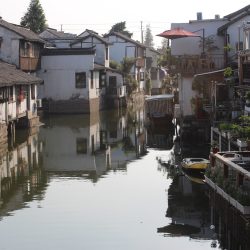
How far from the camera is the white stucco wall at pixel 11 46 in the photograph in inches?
2074

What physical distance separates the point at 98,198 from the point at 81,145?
52.0 ft

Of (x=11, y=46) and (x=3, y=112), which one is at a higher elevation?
(x=11, y=46)

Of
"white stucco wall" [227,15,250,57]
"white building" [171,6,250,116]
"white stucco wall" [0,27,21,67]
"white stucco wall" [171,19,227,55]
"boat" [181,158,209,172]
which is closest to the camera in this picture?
"boat" [181,158,209,172]

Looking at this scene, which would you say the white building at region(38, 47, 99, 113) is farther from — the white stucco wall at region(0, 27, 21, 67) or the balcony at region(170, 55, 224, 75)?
the balcony at region(170, 55, 224, 75)

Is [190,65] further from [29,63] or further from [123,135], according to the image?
[29,63]

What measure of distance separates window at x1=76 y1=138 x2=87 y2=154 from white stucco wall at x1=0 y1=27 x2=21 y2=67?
1434cm

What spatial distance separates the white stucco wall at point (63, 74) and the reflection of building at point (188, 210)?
34999 millimetres

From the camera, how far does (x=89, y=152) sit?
3622 cm

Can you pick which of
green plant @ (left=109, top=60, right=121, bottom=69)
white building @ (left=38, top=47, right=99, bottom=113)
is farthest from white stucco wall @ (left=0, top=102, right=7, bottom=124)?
green plant @ (left=109, top=60, right=121, bottom=69)

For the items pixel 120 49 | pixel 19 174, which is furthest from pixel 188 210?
pixel 120 49

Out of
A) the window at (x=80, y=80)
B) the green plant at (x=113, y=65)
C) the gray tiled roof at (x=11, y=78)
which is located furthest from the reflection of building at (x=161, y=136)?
the green plant at (x=113, y=65)

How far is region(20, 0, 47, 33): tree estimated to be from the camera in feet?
286

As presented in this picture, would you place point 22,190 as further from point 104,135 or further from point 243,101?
point 104,135

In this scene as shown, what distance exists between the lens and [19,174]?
28.9 meters
